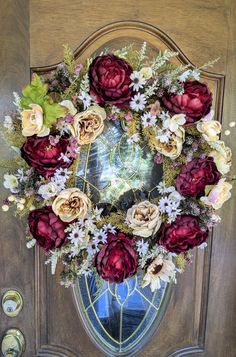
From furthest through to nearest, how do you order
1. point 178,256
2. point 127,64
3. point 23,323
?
point 23,323, point 178,256, point 127,64

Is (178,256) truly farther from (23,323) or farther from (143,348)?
(23,323)

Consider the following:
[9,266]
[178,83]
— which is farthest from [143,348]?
[178,83]

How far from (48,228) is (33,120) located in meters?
0.24

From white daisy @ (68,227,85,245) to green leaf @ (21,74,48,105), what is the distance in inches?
11.7

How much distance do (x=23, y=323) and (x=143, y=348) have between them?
36 cm

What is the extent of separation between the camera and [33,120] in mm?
710

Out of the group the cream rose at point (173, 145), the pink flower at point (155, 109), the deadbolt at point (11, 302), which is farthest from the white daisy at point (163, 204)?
the deadbolt at point (11, 302)

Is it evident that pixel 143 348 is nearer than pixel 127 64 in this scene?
No

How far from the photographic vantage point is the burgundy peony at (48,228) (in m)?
0.76

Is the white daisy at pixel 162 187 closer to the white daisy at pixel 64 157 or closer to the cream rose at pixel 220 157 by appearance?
the cream rose at pixel 220 157

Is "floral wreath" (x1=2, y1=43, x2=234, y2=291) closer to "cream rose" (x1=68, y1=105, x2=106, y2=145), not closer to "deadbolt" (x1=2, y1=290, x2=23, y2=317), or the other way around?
"cream rose" (x1=68, y1=105, x2=106, y2=145)

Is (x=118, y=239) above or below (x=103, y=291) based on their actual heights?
above

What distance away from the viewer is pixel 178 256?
878 millimetres

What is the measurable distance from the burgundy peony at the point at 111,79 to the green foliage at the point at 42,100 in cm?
10
